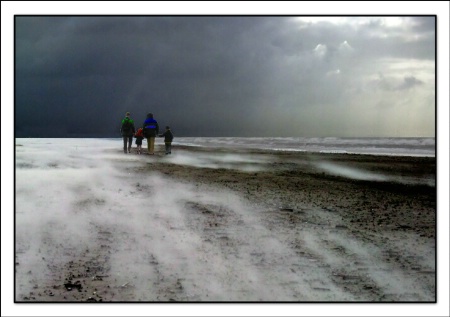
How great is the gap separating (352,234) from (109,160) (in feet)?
23.5

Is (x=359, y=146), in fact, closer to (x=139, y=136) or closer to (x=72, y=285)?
(x=139, y=136)

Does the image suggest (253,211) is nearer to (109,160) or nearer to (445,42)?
(445,42)

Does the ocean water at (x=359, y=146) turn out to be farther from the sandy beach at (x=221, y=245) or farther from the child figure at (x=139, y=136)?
the sandy beach at (x=221, y=245)

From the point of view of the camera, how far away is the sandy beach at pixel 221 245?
4754 mm

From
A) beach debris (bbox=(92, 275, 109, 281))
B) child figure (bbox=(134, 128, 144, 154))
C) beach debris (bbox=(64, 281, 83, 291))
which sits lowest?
beach debris (bbox=(64, 281, 83, 291))

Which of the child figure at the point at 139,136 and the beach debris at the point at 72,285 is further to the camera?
the child figure at the point at 139,136

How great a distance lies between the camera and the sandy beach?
187 inches

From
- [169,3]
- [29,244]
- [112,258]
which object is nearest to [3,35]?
[169,3]

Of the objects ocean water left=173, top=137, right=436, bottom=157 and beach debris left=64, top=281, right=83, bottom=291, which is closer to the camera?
beach debris left=64, top=281, right=83, bottom=291

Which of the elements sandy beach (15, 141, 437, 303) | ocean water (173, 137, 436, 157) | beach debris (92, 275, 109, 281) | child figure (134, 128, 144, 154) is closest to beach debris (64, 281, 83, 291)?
sandy beach (15, 141, 437, 303)

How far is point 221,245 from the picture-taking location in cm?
553

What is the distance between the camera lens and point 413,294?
4.86m

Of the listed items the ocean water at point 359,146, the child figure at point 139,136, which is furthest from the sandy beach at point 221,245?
the ocean water at point 359,146

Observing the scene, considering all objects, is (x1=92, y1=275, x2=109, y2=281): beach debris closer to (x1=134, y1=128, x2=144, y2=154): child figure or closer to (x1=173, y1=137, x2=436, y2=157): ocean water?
(x1=134, y1=128, x2=144, y2=154): child figure
